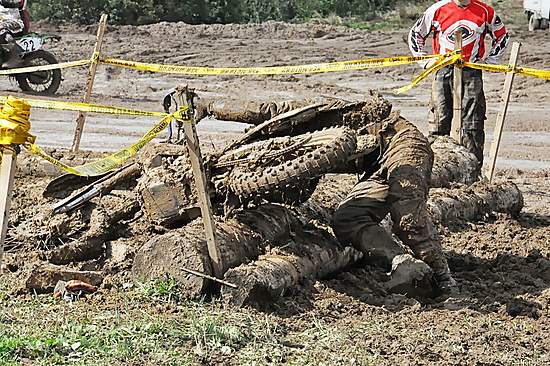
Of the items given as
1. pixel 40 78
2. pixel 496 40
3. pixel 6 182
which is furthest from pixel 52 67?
pixel 40 78

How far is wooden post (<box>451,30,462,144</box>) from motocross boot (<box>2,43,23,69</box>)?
31.2ft

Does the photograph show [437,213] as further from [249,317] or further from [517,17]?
[517,17]

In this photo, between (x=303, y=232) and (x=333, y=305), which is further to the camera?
(x=303, y=232)

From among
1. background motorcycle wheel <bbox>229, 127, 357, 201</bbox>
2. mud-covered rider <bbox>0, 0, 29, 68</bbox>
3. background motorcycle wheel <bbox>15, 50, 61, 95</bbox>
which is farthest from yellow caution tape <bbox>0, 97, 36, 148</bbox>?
background motorcycle wheel <bbox>15, 50, 61, 95</bbox>

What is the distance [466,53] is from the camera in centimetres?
1198

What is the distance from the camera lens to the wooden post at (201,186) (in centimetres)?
714

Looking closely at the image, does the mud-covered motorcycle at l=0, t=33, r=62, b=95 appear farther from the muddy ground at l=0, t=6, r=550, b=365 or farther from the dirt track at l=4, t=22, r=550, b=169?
the muddy ground at l=0, t=6, r=550, b=365

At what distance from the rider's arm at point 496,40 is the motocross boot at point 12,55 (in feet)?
31.5

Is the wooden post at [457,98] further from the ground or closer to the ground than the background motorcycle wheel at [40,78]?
further from the ground

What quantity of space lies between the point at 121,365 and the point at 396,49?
75.8ft

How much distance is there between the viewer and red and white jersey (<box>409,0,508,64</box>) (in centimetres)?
1198

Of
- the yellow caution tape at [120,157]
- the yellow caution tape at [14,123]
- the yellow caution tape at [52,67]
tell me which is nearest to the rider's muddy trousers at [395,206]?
the yellow caution tape at [120,157]

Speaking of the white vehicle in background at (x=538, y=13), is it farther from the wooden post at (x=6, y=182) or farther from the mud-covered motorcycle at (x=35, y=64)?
the wooden post at (x=6, y=182)

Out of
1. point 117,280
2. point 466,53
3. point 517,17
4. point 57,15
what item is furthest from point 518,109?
point 57,15
